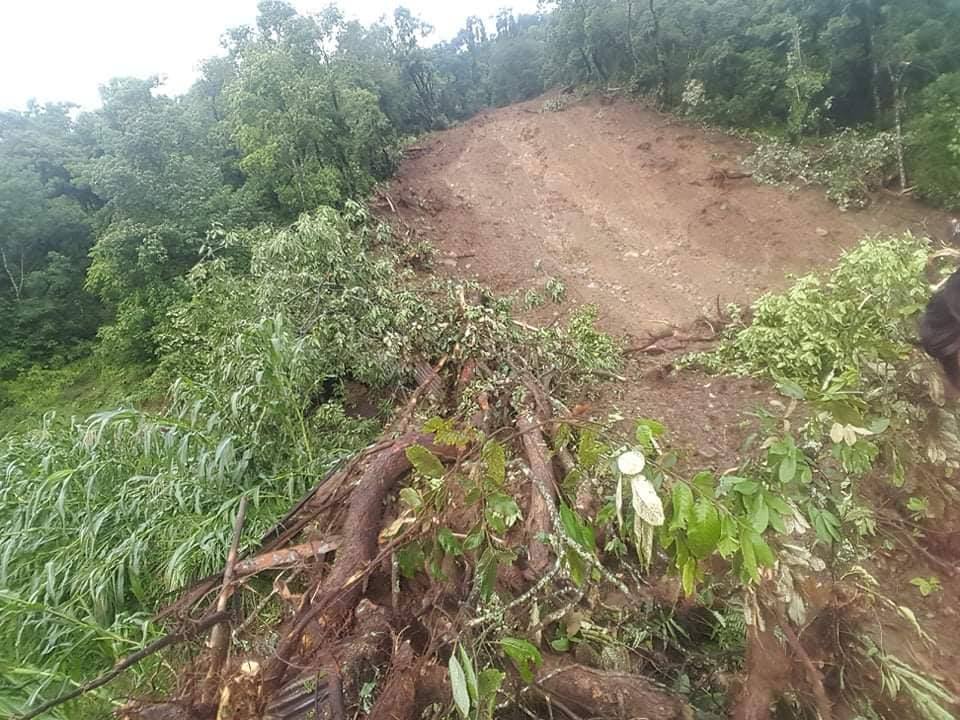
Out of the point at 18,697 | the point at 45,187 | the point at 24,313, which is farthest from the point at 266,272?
the point at 45,187

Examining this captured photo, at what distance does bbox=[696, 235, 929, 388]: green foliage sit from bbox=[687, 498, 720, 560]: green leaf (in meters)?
2.74

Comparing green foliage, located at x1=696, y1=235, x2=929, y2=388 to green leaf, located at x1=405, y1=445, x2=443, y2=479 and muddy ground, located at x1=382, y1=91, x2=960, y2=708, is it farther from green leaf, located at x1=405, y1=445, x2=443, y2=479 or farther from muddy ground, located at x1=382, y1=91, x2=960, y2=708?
green leaf, located at x1=405, y1=445, x2=443, y2=479

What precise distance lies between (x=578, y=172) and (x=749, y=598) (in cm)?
1125

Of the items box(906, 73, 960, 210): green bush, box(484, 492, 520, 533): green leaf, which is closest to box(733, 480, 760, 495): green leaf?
box(484, 492, 520, 533): green leaf

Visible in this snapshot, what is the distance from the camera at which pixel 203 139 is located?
10383 millimetres

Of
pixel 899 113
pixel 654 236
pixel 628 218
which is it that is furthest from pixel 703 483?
pixel 899 113

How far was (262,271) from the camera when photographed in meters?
5.55

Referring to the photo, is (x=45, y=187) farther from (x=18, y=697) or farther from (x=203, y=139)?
(x=18, y=697)

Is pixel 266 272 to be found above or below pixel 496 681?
below

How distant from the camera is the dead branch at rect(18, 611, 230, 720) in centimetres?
167

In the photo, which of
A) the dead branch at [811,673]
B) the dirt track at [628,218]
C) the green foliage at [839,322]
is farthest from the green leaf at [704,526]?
the dirt track at [628,218]

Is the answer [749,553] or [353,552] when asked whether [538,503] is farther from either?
[749,553]

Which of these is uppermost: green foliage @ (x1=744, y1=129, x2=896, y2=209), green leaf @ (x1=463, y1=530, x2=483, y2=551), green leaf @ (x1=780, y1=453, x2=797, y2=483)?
green leaf @ (x1=780, y1=453, x2=797, y2=483)

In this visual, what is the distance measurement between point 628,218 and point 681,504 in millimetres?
8987
